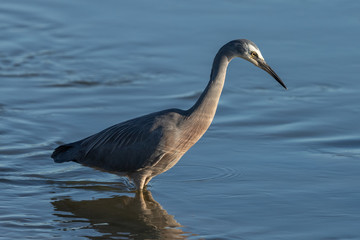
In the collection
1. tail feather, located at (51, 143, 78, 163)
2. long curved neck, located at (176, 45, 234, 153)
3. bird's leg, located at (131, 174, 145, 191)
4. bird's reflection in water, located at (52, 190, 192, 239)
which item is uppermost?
long curved neck, located at (176, 45, 234, 153)

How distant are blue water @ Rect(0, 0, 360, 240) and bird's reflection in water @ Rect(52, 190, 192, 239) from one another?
0.02 meters

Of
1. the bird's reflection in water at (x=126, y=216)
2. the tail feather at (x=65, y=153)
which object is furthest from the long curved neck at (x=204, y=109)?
the tail feather at (x=65, y=153)

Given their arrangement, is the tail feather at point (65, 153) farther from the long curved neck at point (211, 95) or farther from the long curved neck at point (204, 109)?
the long curved neck at point (211, 95)

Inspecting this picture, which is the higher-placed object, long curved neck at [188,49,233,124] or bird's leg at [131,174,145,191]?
long curved neck at [188,49,233,124]

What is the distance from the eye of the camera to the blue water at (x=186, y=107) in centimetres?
761

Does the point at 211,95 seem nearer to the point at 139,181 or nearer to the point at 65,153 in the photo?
the point at 139,181

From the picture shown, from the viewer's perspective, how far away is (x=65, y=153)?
8.41 m

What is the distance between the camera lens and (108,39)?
43.7ft

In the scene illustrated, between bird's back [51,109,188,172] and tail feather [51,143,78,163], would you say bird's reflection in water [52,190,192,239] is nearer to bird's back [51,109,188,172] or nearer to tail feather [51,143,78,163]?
bird's back [51,109,188,172]

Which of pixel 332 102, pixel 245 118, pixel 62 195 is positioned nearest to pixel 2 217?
pixel 62 195

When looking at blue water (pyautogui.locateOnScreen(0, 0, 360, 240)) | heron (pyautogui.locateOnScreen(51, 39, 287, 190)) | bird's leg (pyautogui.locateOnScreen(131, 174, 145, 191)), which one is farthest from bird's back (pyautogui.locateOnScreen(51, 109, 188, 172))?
blue water (pyautogui.locateOnScreen(0, 0, 360, 240))

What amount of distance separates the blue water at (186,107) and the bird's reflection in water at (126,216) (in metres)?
0.02

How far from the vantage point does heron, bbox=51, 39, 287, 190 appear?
802 cm

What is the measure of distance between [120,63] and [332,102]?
3.53m
